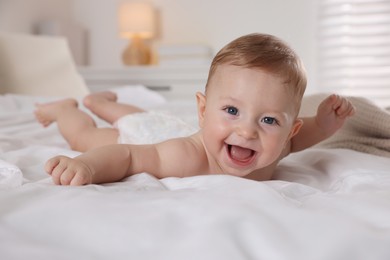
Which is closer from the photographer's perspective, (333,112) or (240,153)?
(240,153)

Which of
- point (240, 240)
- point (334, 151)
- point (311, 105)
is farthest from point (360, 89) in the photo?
point (240, 240)

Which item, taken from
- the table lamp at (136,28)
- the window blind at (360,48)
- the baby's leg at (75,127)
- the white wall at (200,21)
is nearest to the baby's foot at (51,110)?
the baby's leg at (75,127)

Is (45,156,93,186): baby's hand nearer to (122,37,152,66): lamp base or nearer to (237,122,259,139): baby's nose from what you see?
(237,122,259,139): baby's nose

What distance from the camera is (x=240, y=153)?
3.17ft

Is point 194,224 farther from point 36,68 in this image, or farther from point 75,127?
point 36,68

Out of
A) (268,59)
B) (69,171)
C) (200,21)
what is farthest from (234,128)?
(200,21)

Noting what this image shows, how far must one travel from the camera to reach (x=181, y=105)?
2486mm

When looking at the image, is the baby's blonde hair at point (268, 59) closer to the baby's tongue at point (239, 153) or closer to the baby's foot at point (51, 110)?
the baby's tongue at point (239, 153)

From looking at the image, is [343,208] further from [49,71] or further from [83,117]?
[49,71]

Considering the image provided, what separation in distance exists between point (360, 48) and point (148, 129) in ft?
9.57

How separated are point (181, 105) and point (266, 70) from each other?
156 cm

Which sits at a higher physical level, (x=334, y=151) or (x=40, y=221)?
(x=40, y=221)

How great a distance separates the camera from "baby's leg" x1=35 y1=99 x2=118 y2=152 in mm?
1371

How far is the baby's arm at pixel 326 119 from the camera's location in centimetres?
122
